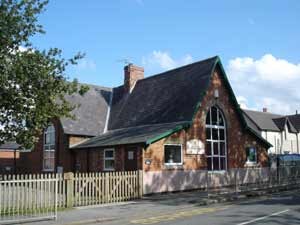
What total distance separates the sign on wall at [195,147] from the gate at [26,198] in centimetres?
1106

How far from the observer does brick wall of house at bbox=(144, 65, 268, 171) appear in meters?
Answer: 24.2

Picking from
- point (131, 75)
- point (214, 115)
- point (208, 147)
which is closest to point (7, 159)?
point (131, 75)

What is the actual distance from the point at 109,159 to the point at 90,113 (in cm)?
675

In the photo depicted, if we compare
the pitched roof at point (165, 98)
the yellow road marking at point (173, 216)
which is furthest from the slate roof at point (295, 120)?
the yellow road marking at point (173, 216)

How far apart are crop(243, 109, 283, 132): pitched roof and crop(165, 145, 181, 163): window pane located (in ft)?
126

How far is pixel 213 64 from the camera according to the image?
2783 cm

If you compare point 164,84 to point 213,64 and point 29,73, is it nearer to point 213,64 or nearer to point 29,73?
point 213,64

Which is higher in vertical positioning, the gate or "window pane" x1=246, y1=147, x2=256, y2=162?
"window pane" x1=246, y1=147, x2=256, y2=162

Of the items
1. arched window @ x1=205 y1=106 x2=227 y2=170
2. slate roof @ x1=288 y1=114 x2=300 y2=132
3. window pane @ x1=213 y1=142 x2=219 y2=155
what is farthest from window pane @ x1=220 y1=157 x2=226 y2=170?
slate roof @ x1=288 y1=114 x2=300 y2=132

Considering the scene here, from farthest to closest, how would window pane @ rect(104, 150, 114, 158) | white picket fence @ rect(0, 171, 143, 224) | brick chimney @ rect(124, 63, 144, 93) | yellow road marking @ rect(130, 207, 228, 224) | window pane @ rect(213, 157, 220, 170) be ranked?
brick chimney @ rect(124, 63, 144, 93)
window pane @ rect(213, 157, 220, 170)
window pane @ rect(104, 150, 114, 158)
white picket fence @ rect(0, 171, 143, 224)
yellow road marking @ rect(130, 207, 228, 224)

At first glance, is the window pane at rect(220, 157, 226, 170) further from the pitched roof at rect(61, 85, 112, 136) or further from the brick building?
the pitched roof at rect(61, 85, 112, 136)

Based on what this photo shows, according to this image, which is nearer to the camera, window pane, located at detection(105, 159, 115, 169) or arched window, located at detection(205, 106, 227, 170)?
window pane, located at detection(105, 159, 115, 169)

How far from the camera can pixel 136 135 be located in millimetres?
25453

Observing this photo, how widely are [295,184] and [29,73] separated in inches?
799
